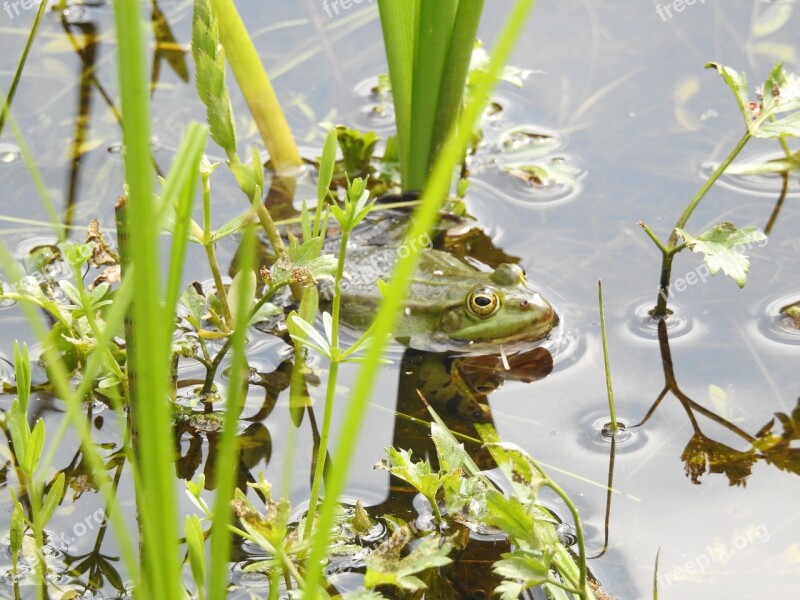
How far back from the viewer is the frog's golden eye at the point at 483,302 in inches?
150

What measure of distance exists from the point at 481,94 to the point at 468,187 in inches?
134

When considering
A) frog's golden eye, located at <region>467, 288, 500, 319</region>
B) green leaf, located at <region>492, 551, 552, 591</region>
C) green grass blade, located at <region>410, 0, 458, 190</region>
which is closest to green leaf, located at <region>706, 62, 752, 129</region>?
green grass blade, located at <region>410, 0, 458, 190</region>

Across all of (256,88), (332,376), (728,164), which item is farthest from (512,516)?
(256,88)

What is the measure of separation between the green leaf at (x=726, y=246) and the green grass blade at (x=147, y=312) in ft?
7.64

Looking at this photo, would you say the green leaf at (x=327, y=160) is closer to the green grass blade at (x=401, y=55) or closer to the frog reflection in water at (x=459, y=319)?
the frog reflection in water at (x=459, y=319)

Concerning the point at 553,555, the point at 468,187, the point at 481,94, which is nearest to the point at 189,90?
the point at 468,187

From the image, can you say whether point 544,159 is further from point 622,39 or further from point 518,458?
point 518,458

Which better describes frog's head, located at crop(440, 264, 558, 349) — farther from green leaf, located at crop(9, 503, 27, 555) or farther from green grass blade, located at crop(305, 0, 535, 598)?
green grass blade, located at crop(305, 0, 535, 598)

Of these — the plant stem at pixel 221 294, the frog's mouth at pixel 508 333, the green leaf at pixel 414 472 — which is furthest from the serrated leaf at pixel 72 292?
the frog's mouth at pixel 508 333

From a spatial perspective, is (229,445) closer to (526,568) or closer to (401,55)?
(526,568)

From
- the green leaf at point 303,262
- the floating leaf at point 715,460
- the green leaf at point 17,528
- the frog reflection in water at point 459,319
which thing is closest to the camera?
the green leaf at point 17,528

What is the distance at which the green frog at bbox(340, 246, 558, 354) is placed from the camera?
12.5 ft

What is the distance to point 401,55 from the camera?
4.00 metres

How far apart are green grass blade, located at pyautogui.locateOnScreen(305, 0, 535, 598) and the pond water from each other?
1.31 m
